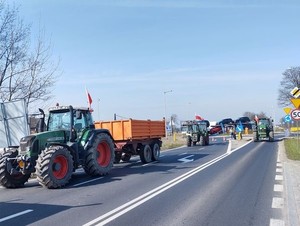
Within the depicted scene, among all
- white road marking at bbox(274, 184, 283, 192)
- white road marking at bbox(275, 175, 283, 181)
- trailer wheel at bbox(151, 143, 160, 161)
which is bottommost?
white road marking at bbox(274, 184, 283, 192)

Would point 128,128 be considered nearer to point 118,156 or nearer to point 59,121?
point 118,156

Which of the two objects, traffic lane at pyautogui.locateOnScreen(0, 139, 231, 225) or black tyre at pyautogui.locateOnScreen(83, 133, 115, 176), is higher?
black tyre at pyautogui.locateOnScreen(83, 133, 115, 176)

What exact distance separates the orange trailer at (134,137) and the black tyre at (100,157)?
3.09 meters

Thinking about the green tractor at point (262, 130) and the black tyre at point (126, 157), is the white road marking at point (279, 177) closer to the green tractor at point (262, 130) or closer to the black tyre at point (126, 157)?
the black tyre at point (126, 157)

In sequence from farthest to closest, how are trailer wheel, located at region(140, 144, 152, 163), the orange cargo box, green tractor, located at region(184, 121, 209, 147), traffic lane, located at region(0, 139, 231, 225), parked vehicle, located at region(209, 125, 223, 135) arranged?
parked vehicle, located at region(209, 125, 223, 135) < green tractor, located at region(184, 121, 209, 147) < trailer wheel, located at region(140, 144, 152, 163) < the orange cargo box < traffic lane, located at region(0, 139, 231, 225)

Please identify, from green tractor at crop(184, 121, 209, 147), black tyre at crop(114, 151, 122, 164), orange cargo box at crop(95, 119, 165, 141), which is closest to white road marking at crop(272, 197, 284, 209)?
orange cargo box at crop(95, 119, 165, 141)

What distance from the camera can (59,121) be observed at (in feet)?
48.7

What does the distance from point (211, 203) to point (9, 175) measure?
7.03 metres

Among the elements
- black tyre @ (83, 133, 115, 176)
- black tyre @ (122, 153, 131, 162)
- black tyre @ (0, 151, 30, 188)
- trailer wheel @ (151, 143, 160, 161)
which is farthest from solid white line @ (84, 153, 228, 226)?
trailer wheel @ (151, 143, 160, 161)

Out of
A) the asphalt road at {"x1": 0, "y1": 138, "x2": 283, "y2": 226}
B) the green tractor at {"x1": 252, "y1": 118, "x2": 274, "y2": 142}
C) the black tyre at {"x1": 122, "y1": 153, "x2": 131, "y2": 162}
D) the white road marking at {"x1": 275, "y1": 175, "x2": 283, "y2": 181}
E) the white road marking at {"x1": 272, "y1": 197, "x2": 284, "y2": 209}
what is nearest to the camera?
the asphalt road at {"x1": 0, "y1": 138, "x2": 283, "y2": 226}

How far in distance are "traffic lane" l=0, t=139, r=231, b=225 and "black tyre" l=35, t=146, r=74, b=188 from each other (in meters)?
0.31

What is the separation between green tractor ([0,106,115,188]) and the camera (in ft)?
40.4

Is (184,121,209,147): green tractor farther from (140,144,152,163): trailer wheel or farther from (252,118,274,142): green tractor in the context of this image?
(140,144,152,163): trailer wheel

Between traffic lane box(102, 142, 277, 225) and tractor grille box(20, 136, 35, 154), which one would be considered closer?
traffic lane box(102, 142, 277, 225)
